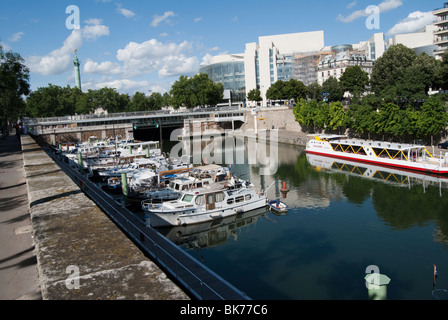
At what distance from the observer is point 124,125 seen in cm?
6469

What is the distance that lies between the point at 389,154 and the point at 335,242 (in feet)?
66.2

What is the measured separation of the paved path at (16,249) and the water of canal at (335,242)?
268 inches

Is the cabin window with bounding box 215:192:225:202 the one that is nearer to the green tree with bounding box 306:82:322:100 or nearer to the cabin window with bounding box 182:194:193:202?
the cabin window with bounding box 182:194:193:202

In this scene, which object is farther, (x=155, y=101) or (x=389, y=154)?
(x=155, y=101)

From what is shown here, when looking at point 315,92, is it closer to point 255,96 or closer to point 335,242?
point 255,96

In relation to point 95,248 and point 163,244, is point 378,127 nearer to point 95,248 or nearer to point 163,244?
point 163,244

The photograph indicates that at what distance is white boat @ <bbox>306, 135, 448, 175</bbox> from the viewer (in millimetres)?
29820

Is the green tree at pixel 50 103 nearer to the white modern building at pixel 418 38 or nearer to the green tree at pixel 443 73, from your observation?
the green tree at pixel 443 73

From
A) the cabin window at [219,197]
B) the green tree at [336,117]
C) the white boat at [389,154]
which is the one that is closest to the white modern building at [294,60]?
the green tree at [336,117]

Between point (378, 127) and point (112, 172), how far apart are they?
28584mm

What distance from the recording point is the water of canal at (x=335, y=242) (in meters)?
12.8

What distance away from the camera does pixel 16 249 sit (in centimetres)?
1035

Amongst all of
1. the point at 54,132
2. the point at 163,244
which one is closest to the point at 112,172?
the point at 163,244

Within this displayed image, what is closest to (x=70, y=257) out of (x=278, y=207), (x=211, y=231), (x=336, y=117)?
(x=211, y=231)
